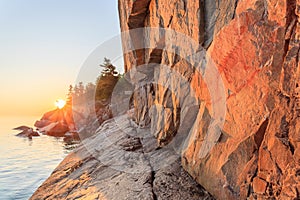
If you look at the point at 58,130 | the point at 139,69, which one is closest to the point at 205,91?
the point at 139,69

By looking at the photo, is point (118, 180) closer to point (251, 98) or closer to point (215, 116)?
A: point (215, 116)

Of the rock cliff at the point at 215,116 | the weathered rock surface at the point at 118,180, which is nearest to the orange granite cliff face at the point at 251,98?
the rock cliff at the point at 215,116

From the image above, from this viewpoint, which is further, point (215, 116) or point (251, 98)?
point (215, 116)

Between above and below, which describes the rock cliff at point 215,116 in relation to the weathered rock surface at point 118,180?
above

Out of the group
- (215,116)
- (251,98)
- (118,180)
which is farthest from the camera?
(118,180)

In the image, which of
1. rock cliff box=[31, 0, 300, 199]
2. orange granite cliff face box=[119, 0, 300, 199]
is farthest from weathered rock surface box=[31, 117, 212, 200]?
orange granite cliff face box=[119, 0, 300, 199]

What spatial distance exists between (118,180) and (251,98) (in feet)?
10.3

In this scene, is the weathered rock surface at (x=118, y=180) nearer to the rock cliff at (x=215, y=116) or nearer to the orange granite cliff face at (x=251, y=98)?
the rock cliff at (x=215, y=116)

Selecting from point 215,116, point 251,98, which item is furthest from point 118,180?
point 251,98

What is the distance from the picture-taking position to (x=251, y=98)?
247 cm

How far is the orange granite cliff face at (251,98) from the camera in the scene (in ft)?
6.32

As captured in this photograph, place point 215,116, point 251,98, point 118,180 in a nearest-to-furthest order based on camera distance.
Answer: point 251,98 → point 215,116 → point 118,180

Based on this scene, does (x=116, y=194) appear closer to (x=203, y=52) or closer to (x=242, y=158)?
(x=242, y=158)

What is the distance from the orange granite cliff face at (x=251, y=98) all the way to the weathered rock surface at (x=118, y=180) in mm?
319
